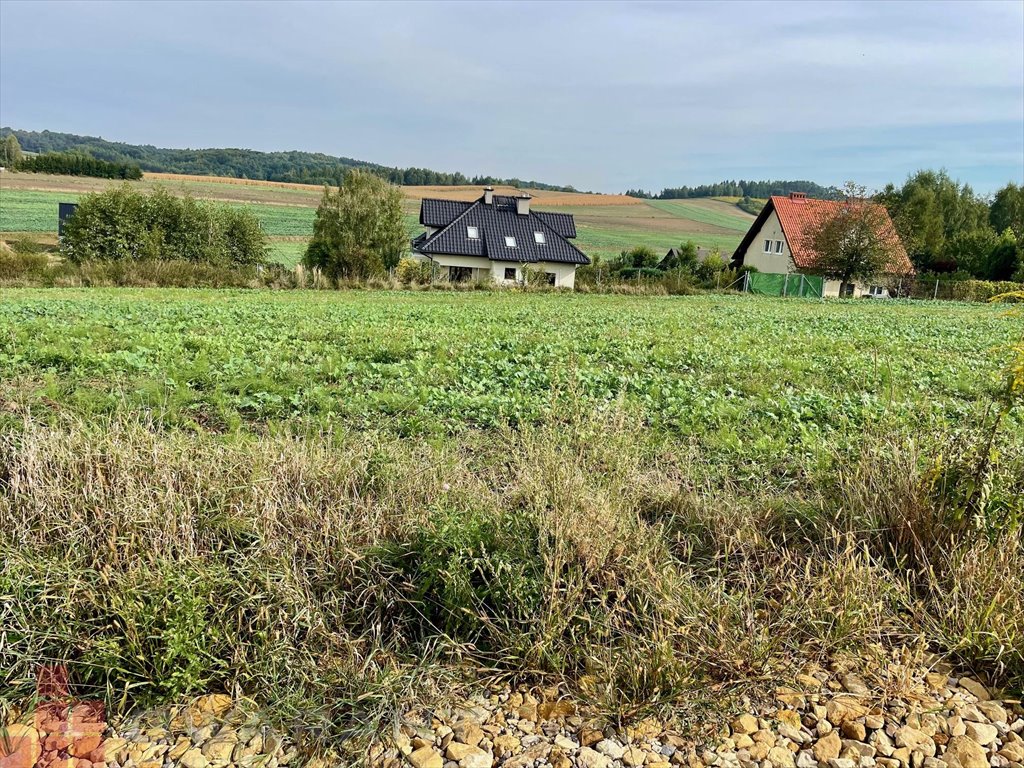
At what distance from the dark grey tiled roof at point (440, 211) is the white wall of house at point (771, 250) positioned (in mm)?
23314

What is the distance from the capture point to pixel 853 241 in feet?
132

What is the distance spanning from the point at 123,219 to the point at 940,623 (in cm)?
3611

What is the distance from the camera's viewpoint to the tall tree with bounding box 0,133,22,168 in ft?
301

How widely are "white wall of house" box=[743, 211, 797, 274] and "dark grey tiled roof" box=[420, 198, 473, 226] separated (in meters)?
23.3

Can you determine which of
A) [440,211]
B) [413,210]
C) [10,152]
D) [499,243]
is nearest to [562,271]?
[499,243]

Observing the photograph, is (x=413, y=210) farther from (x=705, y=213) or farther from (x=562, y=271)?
(x=705, y=213)

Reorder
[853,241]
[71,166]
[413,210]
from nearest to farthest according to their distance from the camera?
[853,241], [413,210], [71,166]

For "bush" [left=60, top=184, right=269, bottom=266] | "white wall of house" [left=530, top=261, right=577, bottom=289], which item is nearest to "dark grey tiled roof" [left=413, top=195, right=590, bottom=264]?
"white wall of house" [left=530, top=261, right=577, bottom=289]

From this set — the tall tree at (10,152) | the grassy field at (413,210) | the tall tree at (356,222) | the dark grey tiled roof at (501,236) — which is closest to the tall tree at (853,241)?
the dark grey tiled roof at (501,236)

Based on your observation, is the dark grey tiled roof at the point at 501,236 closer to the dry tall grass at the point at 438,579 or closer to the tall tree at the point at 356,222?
the tall tree at the point at 356,222

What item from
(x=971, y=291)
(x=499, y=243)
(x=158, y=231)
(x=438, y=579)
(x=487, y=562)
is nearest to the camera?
(x=487, y=562)

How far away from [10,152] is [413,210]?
65.5 meters

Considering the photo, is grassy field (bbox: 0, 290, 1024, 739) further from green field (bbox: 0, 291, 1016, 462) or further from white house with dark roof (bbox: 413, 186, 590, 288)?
white house with dark roof (bbox: 413, 186, 590, 288)

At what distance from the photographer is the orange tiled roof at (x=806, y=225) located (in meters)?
40.4
